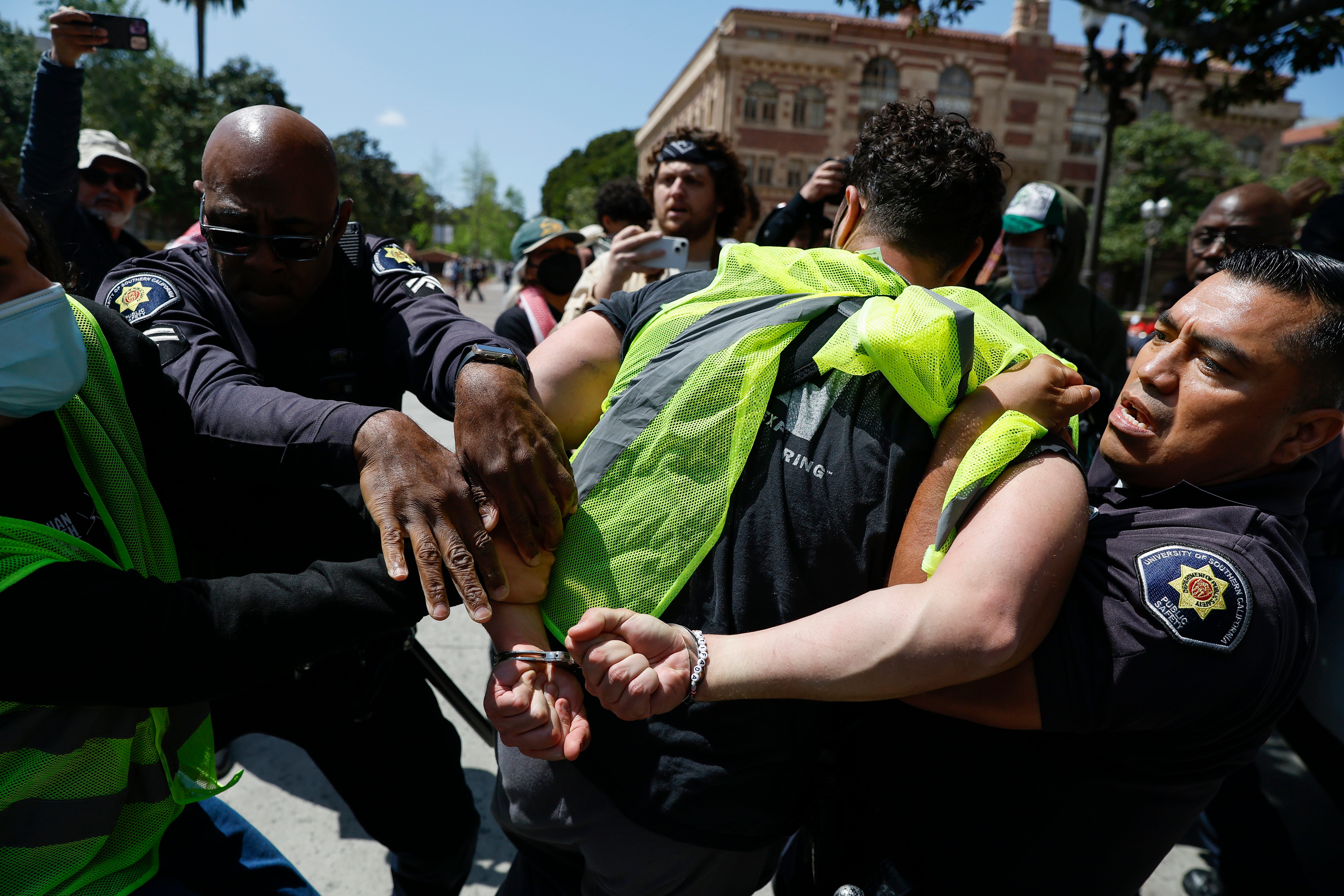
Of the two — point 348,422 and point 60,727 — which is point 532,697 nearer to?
point 348,422

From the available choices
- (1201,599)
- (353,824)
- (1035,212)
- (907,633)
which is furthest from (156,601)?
(1035,212)

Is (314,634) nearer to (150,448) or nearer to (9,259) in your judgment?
(150,448)

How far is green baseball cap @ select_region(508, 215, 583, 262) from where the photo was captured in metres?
4.15

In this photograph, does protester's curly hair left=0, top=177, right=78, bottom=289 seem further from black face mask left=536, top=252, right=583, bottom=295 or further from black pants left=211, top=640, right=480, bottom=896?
black face mask left=536, top=252, right=583, bottom=295

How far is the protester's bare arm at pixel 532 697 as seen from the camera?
1.25 m

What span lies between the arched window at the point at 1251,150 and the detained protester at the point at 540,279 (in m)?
54.3

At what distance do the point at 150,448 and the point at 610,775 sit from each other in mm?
1028

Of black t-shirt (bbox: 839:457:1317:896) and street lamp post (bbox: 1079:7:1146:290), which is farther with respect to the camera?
street lamp post (bbox: 1079:7:1146:290)

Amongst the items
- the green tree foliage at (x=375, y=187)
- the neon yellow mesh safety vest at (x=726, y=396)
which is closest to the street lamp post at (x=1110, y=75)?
the neon yellow mesh safety vest at (x=726, y=396)

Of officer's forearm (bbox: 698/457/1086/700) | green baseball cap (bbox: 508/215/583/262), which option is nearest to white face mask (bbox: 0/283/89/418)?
officer's forearm (bbox: 698/457/1086/700)

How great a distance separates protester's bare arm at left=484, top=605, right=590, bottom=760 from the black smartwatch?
45 cm

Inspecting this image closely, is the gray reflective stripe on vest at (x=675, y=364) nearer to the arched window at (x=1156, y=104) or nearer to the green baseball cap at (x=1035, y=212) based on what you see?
the green baseball cap at (x=1035, y=212)

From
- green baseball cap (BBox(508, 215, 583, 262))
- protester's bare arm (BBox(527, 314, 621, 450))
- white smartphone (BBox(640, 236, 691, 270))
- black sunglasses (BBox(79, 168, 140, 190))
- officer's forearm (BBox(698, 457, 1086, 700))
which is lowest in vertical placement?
officer's forearm (BBox(698, 457, 1086, 700))

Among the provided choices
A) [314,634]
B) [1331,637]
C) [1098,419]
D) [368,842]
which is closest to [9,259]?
[314,634]
